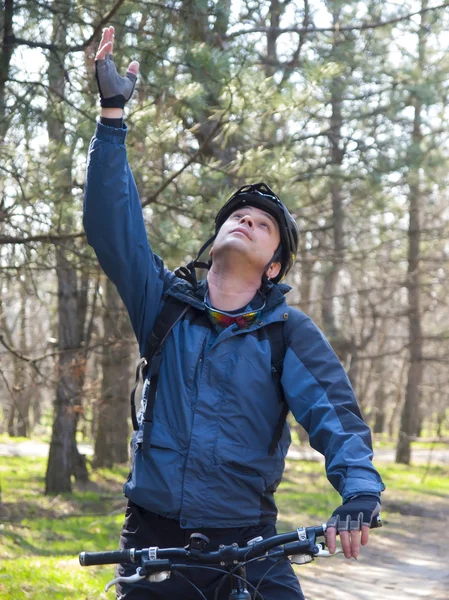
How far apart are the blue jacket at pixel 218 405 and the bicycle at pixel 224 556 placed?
8.1 inches

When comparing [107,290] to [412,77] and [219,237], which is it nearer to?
[412,77]

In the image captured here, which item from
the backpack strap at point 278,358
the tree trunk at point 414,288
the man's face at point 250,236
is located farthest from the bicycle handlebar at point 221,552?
the tree trunk at point 414,288

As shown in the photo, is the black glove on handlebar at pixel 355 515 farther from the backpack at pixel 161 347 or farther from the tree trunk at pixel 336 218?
the tree trunk at pixel 336 218

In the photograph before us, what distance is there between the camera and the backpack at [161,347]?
293 centimetres

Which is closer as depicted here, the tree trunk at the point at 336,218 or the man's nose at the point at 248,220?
the man's nose at the point at 248,220

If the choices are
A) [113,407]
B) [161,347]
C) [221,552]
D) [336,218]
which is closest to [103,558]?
[221,552]

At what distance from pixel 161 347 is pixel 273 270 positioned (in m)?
0.61

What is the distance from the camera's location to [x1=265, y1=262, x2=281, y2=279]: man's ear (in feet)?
11.0

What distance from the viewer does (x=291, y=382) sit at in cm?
289

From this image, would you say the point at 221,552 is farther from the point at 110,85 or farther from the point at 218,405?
the point at 110,85

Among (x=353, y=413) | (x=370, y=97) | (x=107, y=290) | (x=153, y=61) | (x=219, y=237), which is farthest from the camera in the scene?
(x=107, y=290)

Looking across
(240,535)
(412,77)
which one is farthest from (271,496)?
(412,77)

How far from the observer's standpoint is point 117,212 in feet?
9.86

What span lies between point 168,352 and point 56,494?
465 inches
